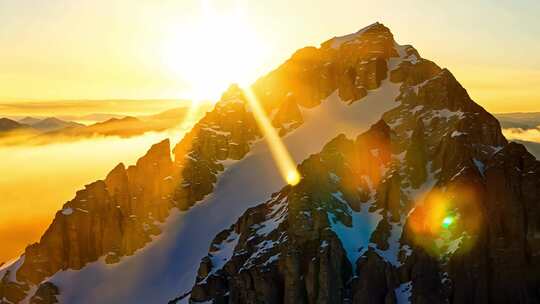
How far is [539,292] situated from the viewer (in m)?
198

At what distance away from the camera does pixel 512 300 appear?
19950 centimetres

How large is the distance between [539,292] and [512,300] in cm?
644
